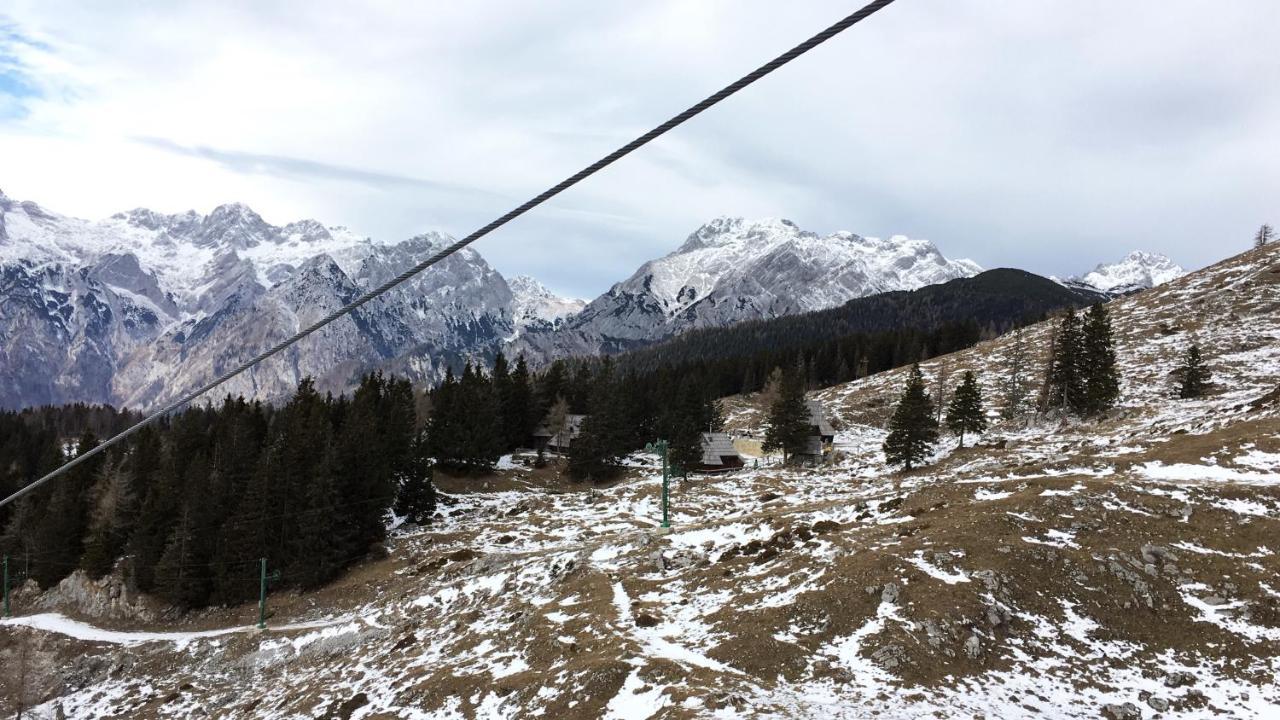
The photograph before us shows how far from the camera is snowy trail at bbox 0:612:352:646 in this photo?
4597cm

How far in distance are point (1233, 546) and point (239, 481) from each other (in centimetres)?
7319

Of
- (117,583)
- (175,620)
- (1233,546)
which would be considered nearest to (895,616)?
Result: (1233,546)

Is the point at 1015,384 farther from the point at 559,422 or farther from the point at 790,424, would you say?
the point at 559,422

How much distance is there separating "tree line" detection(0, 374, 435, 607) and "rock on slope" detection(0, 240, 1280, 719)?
3.75 metres

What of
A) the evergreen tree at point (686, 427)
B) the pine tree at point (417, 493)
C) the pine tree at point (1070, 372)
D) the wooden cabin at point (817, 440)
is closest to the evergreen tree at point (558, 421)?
the evergreen tree at point (686, 427)

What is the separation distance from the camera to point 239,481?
62.4m

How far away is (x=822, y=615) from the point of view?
81.5ft

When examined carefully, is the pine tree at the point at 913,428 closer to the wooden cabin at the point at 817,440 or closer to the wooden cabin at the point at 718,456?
the wooden cabin at the point at 817,440

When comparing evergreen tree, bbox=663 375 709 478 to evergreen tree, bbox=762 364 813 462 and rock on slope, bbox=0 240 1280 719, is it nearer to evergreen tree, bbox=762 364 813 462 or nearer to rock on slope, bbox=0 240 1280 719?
evergreen tree, bbox=762 364 813 462

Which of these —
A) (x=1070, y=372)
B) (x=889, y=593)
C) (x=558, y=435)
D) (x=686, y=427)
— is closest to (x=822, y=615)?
(x=889, y=593)

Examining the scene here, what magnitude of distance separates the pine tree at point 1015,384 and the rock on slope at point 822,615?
34032 millimetres

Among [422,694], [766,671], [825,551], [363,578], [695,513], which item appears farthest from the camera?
[695,513]

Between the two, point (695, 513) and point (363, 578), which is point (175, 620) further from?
point (695, 513)

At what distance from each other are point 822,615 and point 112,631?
5955 centimetres
